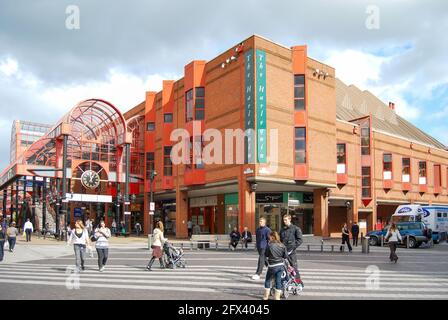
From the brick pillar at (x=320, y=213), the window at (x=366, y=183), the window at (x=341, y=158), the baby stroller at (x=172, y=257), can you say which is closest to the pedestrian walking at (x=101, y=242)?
the baby stroller at (x=172, y=257)

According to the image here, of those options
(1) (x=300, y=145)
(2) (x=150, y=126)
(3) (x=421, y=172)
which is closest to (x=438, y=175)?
(3) (x=421, y=172)

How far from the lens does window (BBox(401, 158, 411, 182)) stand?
48781mm

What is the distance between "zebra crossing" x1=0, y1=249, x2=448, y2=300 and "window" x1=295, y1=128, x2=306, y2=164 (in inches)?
670

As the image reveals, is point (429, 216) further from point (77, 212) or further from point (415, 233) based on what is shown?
point (77, 212)

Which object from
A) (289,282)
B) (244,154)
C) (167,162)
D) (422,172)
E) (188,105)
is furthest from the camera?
(422,172)

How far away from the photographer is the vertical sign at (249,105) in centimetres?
3120

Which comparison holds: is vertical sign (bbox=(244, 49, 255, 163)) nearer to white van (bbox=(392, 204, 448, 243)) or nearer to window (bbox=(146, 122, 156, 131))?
white van (bbox=(392, 204, 448, 243))

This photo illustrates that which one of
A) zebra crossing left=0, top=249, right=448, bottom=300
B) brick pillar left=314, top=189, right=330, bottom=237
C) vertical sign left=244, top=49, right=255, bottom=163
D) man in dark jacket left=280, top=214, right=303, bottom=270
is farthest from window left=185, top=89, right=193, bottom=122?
man in dark jacket left=280, top=214, right=303, bottom=270

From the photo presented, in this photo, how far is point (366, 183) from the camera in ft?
144

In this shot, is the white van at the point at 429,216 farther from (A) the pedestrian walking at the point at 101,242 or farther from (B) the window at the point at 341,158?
(A) the pedestrian walking at the point at 101,242

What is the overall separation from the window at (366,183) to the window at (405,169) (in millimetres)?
6693

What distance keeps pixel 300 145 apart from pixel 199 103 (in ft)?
28.8

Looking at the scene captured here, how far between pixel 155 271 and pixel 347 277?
597cm

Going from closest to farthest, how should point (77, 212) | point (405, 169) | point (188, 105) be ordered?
point (188, 105) → point (405, 169) → point (77, 212)
